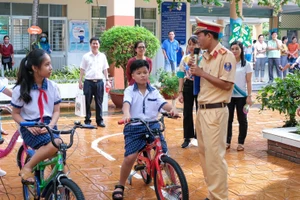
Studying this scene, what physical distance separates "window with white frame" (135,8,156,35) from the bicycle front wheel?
1652cm

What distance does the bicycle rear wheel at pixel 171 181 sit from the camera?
14.1 ft

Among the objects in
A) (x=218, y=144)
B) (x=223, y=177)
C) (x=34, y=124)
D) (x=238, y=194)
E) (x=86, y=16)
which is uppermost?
(x=86, y=16)

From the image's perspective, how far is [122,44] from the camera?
11.5 m

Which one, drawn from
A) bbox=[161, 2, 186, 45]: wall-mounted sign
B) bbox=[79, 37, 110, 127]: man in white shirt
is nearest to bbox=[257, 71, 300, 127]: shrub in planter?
bbox=[79, 37, 110, 127]: man in white shirt

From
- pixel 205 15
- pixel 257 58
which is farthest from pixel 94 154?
pixel 205 15

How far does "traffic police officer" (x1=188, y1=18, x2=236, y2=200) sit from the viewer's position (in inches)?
177

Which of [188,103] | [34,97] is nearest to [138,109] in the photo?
[34,97]

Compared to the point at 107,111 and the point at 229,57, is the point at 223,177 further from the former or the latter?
the point at 107,111

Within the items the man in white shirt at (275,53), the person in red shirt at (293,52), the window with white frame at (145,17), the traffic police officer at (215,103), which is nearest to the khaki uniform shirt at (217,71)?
the traffic police officer at (215,103)

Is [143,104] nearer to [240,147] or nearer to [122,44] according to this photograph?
[240,147]

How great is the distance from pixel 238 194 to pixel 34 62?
8.73ft

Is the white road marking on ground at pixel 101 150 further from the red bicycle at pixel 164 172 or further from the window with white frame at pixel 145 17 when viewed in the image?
the window with white frame at pixel 145 17

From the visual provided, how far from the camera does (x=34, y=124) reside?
3.77 meters

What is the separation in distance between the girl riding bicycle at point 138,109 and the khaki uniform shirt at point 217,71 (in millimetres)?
423
